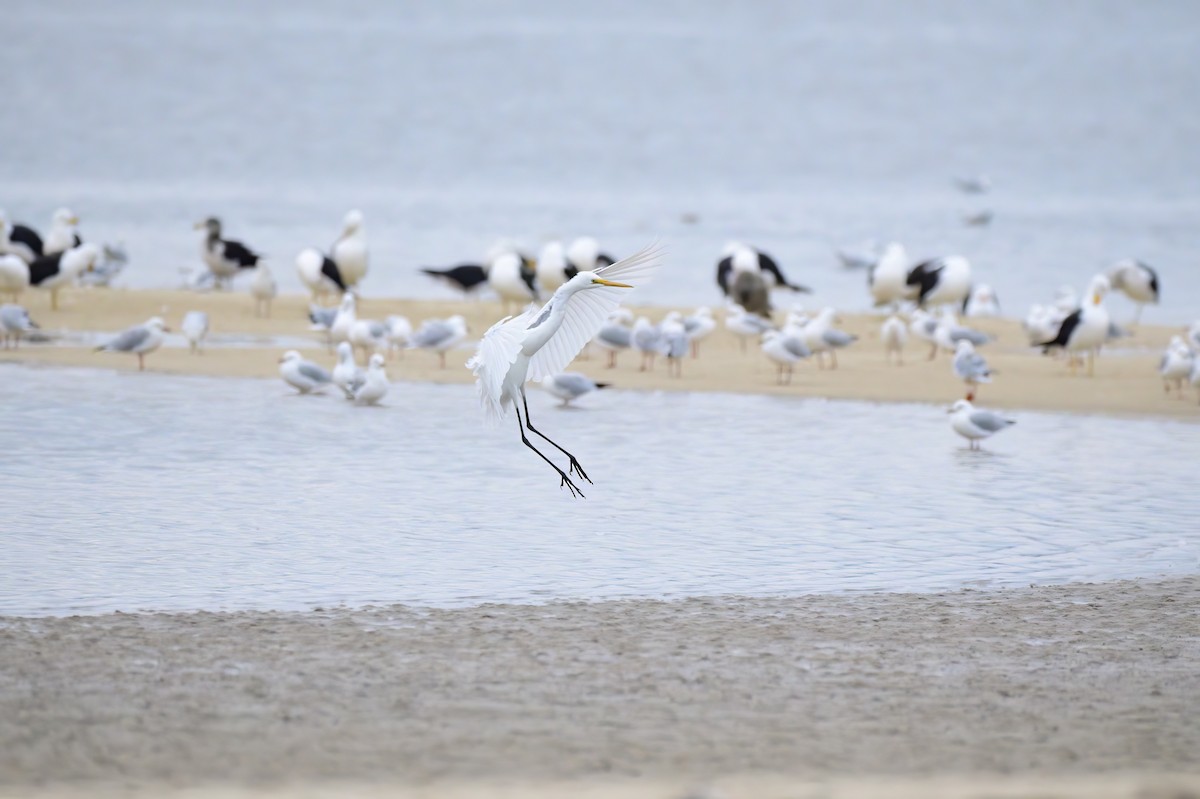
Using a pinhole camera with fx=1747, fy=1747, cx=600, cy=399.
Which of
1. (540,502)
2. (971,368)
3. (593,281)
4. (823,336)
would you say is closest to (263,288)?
(823,336)

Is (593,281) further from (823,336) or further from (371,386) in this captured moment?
(823,336)

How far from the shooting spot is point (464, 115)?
48812 millimetres

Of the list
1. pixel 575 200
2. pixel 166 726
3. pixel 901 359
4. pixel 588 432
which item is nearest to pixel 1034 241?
pixel 575 200

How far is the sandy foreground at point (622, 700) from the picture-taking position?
4824 millimetres

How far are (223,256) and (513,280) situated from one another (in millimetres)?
4202

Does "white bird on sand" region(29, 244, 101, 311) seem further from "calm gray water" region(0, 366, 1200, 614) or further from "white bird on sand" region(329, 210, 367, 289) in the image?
"calm gray water" region(0, 366, 1200, 614)

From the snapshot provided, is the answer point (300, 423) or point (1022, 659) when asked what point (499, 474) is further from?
point (1022, 659)

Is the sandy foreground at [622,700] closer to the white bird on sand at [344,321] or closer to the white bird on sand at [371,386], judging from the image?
the white bird on sand at [371,386]

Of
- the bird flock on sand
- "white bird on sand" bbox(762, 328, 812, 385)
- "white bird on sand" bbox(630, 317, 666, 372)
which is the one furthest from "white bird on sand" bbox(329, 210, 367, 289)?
"white bird on sand" bbox(762, 328, 812, 385)

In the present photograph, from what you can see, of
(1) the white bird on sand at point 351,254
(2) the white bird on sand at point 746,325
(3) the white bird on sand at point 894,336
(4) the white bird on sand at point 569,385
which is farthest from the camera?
(1) the white bird on sand at point 351,254

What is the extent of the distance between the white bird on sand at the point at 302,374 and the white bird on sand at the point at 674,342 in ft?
9.51

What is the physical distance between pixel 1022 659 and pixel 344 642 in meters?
2.42

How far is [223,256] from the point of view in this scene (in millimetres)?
20547

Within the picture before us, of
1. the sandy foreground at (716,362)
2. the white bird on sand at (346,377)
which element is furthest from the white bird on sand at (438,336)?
the white bird on sand at (346,377)
